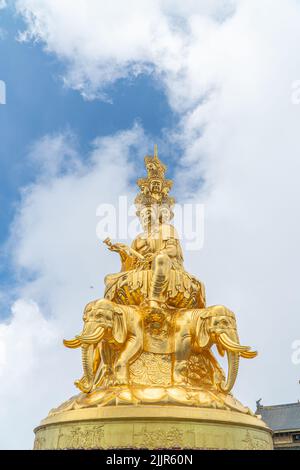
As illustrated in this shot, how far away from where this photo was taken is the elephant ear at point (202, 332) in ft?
36.2

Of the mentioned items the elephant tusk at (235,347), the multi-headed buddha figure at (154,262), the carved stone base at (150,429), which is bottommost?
the carved stone base at (150,429)

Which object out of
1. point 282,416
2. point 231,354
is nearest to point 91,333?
point 231,354

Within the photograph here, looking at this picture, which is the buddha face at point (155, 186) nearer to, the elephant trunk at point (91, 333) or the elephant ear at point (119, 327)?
the elephant ear at point (119, 327)

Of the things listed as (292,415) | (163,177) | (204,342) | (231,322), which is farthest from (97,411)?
(292,415)

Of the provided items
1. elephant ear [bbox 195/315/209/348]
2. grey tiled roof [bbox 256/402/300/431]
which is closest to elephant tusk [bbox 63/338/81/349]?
elephant ear [bbox 195/315/209/348]

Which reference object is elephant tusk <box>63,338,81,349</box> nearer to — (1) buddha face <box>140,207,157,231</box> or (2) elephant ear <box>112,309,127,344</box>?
(2) elephant ear <box>112,309,127,344</box>

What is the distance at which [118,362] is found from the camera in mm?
10789

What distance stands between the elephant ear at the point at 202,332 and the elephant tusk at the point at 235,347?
385 mm

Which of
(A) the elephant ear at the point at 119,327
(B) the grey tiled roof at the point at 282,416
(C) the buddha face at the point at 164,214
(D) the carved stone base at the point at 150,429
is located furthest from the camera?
(B) the grey tiled roof at the point at 282,416

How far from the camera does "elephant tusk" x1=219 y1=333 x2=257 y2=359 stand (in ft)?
34.9

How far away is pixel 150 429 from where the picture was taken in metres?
9.19

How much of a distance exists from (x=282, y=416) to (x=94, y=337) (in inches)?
766

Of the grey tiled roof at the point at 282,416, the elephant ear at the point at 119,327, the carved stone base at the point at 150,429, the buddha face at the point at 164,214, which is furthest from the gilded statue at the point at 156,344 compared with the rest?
the grey tiled roof at the point at 282,416
